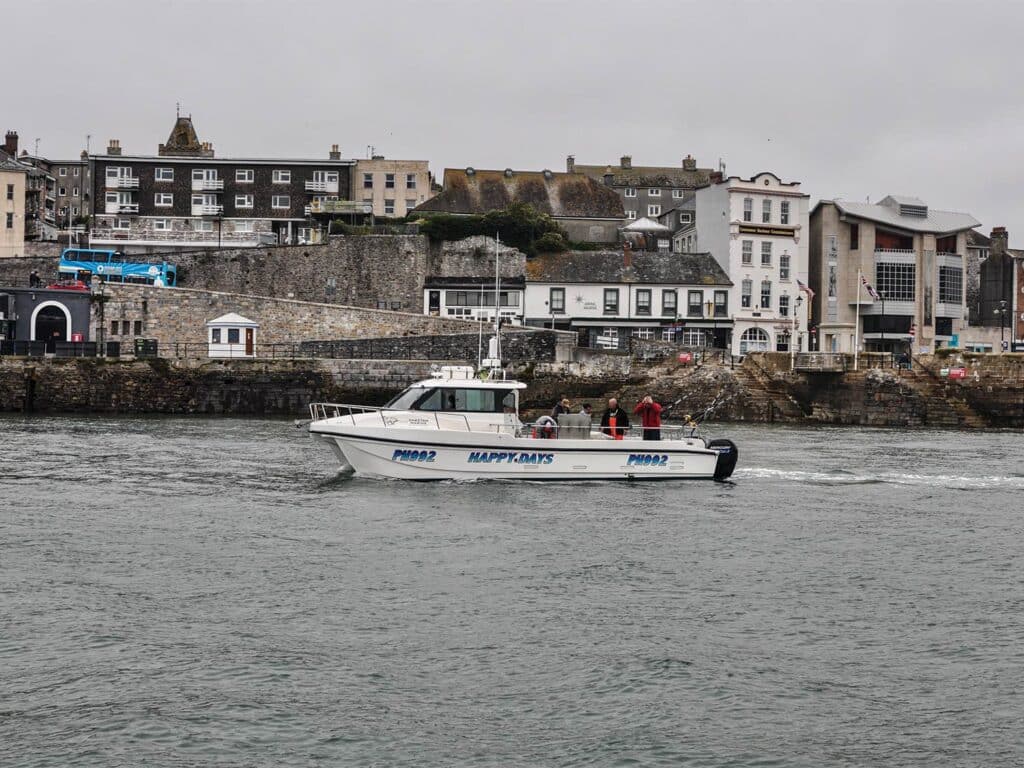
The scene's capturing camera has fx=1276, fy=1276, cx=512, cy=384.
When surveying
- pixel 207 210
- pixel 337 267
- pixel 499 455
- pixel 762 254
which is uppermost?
pixel 207 210

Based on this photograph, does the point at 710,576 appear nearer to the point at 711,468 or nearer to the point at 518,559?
the point at 518,559

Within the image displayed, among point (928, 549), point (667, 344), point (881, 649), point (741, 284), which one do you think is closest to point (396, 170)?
point (741, 284)

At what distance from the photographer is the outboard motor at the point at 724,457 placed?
1037 inches

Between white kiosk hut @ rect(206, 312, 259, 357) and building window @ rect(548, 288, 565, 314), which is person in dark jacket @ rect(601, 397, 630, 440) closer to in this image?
white kiosk hut @ rect(206, 312, 259, 357)

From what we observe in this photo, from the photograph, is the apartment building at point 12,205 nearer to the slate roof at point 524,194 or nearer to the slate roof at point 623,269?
the slate roof at point 524,194

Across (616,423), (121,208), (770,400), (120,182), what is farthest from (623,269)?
(616,423)

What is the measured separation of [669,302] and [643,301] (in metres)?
1.37

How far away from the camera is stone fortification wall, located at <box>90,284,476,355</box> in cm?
5741

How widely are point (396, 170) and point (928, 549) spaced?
6696 cm

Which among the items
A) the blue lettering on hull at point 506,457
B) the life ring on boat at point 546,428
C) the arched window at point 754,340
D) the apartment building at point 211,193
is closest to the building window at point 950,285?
the arched window at point 754,340

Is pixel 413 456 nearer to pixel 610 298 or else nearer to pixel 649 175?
pixel 610 298

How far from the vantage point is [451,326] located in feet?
188

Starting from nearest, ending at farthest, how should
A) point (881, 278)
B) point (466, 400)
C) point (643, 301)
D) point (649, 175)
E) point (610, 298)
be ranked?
point (466, 400), point (610, 298), point (643, 301), point (881, 278), point (649, 175)

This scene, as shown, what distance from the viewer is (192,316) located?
189 feet
